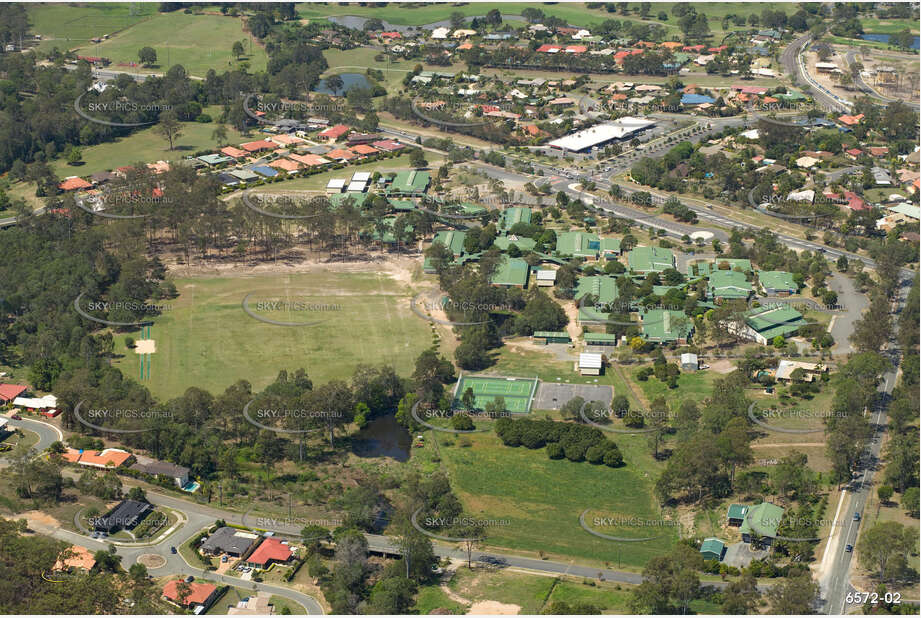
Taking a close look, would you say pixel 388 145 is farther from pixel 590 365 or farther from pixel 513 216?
pixel 590 365

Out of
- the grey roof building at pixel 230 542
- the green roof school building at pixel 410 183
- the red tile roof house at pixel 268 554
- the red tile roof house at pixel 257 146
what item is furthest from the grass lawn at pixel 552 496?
the red tile roof house at pixel 257 146

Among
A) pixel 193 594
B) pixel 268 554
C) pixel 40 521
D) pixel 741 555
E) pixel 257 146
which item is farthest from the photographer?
pixel 257 146

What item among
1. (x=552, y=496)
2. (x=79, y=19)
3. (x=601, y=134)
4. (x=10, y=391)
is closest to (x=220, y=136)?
(x=601, y=134)

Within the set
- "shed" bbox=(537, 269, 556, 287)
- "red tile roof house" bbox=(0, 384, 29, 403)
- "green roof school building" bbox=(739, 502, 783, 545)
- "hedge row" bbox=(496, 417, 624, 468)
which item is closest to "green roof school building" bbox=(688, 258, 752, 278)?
"shed" bbox=(537, 269, 556, 287)

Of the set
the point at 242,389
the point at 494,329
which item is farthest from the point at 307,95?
the point at 242,389

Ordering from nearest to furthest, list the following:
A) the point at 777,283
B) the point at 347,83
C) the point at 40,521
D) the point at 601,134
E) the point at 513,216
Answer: the point at 40,521 < the point at 777,283 < the point at 513,216 < the point at 601,134 < the point at 347,83

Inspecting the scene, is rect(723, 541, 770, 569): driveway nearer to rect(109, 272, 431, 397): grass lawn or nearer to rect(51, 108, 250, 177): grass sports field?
rect(109, 272, 431, 397): grass lawn
